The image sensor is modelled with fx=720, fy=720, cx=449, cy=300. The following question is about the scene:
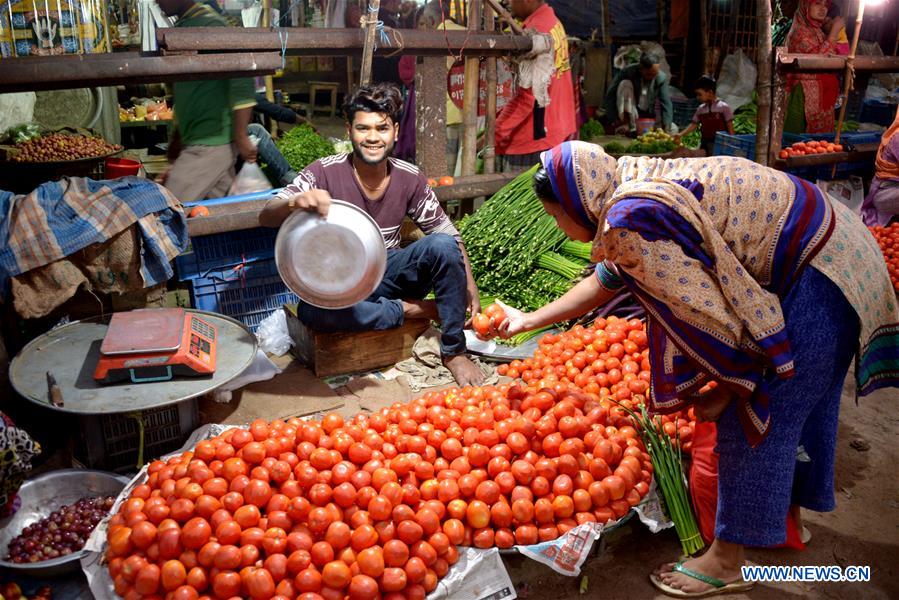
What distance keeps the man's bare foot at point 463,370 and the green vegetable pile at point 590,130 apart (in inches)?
327

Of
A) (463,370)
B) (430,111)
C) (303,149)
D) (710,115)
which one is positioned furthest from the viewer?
(710,115)

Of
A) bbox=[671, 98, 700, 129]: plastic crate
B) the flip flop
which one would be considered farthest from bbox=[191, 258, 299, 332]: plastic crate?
bbox=[671, 98, 700, 129]: plastic crate

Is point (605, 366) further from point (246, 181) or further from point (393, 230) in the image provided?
point (246, 181)

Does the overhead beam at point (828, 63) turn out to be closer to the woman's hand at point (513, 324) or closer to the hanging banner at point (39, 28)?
the woman's hand at point (513, 324)

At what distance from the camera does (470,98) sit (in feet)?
18.6

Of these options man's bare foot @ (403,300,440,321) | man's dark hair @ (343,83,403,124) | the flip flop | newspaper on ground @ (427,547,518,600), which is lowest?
the flip flop

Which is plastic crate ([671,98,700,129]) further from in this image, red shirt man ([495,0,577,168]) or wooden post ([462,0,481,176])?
wooden post ([462,0,481,176])

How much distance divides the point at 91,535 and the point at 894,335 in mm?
2791

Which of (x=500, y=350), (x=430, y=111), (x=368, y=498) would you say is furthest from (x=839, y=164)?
(x=368, y=498)

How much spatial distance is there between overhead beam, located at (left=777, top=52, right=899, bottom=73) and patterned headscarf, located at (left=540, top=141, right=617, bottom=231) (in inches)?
168

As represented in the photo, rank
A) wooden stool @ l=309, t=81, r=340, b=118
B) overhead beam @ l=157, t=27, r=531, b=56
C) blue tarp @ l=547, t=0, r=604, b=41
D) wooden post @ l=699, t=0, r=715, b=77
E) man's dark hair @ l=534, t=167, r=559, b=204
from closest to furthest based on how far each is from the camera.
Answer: man's dark hair @ l=534, t=167, r=559, b=204 → overhead beam @ l=157, t=27, r=531, b=56 → wooden stool @ l=309, t=81, r=340, b=118 → wooden post @ l=699, t=0, r=715, b=77 → blue tarp @ l=547, t=0, r=604, b=41

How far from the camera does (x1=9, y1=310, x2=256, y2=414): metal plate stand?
295 cm

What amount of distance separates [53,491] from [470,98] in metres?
4.07

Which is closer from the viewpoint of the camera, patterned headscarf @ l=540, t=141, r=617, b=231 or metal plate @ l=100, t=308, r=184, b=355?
patterned headscarf @ l=540, t=141, r=617, b=231
